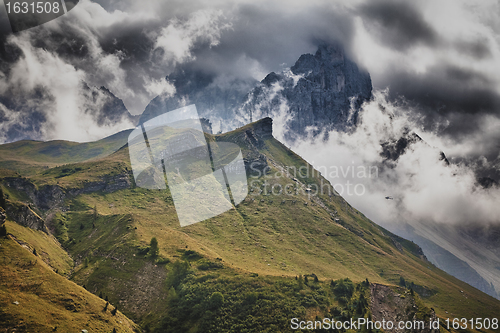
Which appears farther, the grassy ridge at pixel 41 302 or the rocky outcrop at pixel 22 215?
the rocky outcrop at pixel 22 215

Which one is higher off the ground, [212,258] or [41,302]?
[212,258]

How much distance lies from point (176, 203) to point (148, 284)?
102832 mm

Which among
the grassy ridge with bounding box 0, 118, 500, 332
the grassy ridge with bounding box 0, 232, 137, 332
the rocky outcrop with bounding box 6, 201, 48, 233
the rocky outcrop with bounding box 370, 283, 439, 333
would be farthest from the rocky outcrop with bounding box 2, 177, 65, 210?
the rocky outcrop with bounding box 370, 283, 439, 333

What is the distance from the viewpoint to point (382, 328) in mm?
74750

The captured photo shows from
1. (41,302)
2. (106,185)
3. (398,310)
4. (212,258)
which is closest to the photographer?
(41,302)

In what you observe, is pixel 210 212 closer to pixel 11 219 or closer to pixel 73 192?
pixel 73 192

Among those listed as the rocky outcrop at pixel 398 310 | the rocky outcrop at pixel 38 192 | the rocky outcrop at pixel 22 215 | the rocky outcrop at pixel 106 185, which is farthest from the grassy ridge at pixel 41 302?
the rocky outcrop at pixel 106 185

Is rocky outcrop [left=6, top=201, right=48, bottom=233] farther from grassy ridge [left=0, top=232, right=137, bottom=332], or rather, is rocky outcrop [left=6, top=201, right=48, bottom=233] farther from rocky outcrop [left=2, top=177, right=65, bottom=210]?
rocky outcrop [left=2, top=177, right=65, bottom=210]

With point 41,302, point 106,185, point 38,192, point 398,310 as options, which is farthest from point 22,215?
point 398,310

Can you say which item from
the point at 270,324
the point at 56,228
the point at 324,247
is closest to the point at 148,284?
the point at 270,324

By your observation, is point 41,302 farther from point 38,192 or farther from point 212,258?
point 38,192

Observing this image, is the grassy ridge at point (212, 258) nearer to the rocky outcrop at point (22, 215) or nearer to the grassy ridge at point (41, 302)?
the rocky outcrop at point (22, 215)

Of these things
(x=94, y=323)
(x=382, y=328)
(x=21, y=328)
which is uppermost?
(x=21, y=328)

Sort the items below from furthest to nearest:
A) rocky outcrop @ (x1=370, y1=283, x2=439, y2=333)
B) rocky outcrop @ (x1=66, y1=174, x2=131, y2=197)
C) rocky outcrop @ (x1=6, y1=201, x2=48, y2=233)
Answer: rocky outcrop @ (x1=66, y1=174, x2=131, y2=197), rocky outcrop @ (x1=6, y1=201, x2=48, y2=233), rocky outcrop @ (x1=370, y1=283, x2=439, y2=333)
